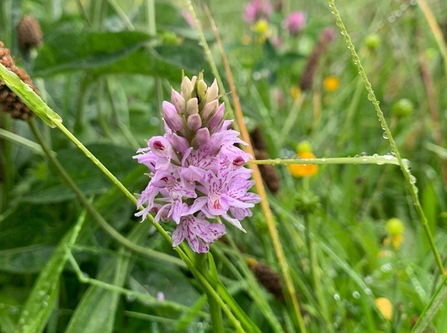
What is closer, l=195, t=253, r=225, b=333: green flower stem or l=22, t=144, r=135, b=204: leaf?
l=195, t=253, r=225, b=333: green flower stem

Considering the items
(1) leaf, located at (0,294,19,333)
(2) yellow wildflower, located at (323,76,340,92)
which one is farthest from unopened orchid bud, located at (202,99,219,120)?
(2) yellow wildflower, located at (323,76,340,92)

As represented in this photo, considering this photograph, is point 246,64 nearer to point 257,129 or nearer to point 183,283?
point 257,129

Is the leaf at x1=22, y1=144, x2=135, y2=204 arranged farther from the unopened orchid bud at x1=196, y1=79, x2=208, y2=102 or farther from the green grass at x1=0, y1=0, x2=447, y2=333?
the unopened orchid bud at x1=196, y1=79, x2=208, y2=102

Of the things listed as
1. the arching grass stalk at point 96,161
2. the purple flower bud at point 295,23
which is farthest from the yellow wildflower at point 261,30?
the arching grass stalk at point 96,161

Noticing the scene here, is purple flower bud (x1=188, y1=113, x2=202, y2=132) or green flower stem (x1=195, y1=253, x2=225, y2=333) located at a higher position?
purple flower bud (x1=188, y1=113, x2=202, y2=132)

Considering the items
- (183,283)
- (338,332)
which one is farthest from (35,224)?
(338,332)
